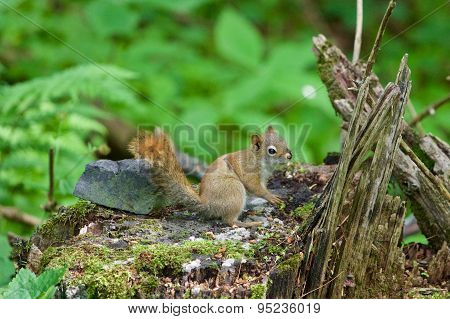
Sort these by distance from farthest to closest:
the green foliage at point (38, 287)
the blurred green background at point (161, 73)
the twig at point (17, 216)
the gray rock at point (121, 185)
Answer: the twig at point (17, 216) < the blurred green background at point (161, 73) < the gray rock at point (121, 185) < the green foliage at point (38, 287)

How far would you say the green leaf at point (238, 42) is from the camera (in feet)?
16.8

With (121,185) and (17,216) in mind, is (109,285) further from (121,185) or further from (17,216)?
(17,216)

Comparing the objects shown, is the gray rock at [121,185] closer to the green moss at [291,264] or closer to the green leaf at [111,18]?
the green moss at [291,264]

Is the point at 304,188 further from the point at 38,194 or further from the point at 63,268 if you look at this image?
the point at 38,194

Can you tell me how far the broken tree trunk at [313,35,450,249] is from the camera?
110 inches

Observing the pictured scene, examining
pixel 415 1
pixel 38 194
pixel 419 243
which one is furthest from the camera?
pixel 415 1

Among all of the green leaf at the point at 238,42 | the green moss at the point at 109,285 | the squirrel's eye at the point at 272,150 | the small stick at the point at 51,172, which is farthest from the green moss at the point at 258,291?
the green leaf at the point at 238,42

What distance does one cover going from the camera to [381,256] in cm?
255

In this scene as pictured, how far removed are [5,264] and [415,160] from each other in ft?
5.80

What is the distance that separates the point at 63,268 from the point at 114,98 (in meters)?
2.01

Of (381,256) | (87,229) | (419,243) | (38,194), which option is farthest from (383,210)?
(38,194)

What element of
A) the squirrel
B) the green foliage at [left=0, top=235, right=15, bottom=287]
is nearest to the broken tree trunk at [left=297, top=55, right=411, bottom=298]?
the squirrel

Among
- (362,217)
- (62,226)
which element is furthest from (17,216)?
(362,217)
